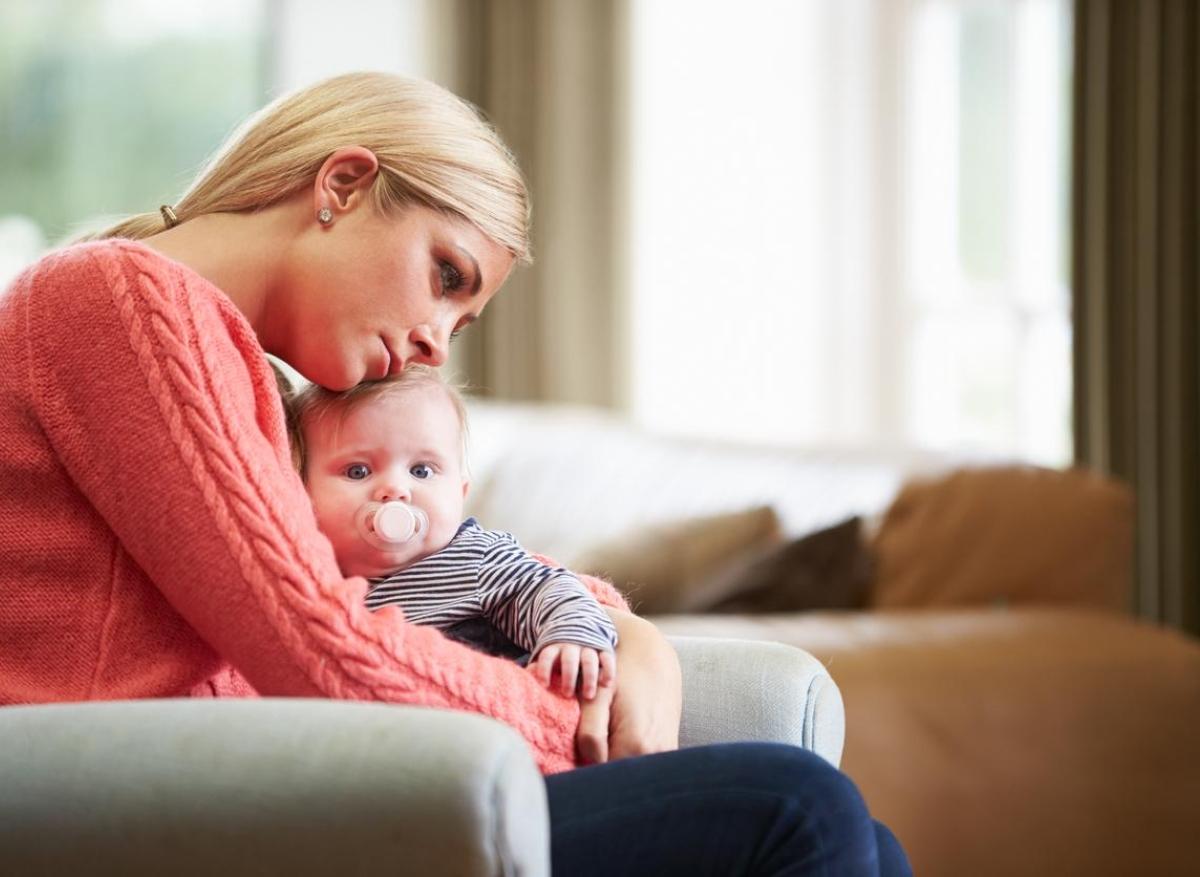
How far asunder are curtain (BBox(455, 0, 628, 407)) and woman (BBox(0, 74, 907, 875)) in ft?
11.0

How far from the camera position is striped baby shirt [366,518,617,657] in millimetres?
1266

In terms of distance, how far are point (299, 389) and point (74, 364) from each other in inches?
11.1

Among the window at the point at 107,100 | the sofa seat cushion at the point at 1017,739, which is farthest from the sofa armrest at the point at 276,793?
the window at the point at 107,100

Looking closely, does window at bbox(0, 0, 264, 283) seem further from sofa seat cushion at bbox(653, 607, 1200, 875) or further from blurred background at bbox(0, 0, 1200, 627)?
sofa seat cushion at bbox(653, 607, 1200, 875)

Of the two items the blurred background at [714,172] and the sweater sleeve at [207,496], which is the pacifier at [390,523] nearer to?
the sweater sleeve at [207,496]

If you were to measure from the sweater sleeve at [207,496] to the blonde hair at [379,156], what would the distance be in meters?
0.19

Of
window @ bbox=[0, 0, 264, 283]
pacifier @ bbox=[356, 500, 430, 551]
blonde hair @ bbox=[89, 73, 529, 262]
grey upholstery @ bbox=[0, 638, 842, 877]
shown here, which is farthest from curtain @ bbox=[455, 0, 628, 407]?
grey upholstery @ bbox=[0, 638, 842, 877]

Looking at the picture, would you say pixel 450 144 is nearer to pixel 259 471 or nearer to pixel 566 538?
pixel 259 471

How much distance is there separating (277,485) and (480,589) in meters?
0.24

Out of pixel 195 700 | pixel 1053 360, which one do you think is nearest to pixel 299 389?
pixel 195 700

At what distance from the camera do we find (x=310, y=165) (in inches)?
51.8

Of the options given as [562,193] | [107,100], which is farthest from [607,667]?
[107,100]

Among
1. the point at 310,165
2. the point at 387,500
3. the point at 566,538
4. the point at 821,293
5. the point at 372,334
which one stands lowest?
the point at 566,538

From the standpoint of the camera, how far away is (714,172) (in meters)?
4.60
